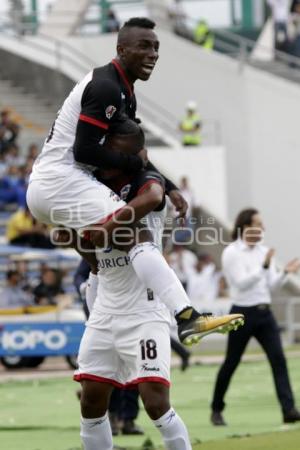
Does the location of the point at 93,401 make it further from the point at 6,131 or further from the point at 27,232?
the point at 6,131

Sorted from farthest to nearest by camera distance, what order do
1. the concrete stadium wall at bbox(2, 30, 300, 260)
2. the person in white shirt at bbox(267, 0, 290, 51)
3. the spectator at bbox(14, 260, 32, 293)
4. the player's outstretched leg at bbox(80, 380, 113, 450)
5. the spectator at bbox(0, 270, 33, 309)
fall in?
the person in white shirt at bbox(267, 0, 290, 51)
the concrete stadium wall at bbox(2, 30, 300, 260)
the spectator at bbox(14, 260, 32, 293)
the spectator at bbox(0, 270, 33, 309)
the player's outstretched leg at bbox(80, 380, 113, 450)

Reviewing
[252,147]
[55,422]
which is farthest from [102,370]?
[252,147]

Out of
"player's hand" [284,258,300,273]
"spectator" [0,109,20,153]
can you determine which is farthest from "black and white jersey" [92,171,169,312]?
"spectator" [0,109,20,153]

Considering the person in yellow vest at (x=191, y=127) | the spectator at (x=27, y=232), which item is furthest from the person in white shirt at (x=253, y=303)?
the person in yellow vest at (x=191, y=127)

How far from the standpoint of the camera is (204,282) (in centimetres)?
2756

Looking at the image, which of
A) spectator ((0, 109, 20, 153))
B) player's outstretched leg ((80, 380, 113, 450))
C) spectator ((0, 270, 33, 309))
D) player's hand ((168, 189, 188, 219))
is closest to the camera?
player's outstretched leg ((80, 380, 113, 450))

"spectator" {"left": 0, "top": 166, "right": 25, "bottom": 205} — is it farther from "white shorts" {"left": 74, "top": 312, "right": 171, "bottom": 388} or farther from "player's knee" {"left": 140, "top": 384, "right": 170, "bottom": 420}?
"player's knee" {"left": 140, "top": 384, "right": 170, "bottom": 420}

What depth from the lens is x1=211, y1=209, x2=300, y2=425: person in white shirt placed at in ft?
45.6

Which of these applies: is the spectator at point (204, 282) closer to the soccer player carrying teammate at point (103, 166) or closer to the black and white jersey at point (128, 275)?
the black and white jersey at point (128, 275)

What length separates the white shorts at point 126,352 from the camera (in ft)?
30.0

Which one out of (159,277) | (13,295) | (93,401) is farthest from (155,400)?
(13,295)

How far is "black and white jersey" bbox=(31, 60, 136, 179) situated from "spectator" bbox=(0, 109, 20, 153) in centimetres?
2082

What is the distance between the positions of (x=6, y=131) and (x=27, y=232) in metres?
4.21

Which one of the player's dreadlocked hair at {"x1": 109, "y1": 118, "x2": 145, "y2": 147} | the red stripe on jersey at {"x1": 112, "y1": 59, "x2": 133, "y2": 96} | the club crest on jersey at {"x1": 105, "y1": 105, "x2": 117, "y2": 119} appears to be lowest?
the player's dreadlocked hair at {"x1": 109, "y1": 118, "x2": 145, "y2": 147}
